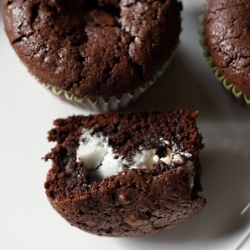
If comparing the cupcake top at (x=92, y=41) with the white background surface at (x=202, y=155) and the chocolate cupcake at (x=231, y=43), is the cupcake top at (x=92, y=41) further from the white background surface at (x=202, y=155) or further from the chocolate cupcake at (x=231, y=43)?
the white background surface at (x=202, y=155)

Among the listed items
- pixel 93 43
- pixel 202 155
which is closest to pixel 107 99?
pixel 93 43

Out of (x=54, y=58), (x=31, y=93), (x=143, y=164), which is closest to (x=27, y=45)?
(x=54, y=58)

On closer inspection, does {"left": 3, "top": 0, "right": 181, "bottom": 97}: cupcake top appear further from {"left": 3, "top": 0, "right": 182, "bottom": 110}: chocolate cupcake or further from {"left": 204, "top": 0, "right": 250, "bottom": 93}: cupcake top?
{"left": 204, "top": 0, "right": 250, "bottom": 93}: cupcake top

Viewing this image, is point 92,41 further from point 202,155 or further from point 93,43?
point 202,155

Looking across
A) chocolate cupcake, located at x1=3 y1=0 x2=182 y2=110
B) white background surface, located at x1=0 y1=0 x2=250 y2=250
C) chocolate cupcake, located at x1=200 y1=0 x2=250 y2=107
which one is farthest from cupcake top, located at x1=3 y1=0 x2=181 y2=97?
white background surface, located at x1=0 y1=0 x2=250 y2=250

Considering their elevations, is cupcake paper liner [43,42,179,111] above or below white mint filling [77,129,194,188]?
above

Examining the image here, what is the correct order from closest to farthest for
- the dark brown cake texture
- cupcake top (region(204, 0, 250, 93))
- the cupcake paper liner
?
the dark brown cake texture → cupcake top (region(204, 0, 250, 93)) → the cupcake paper liner

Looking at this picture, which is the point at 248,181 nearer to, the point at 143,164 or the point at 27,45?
the point at 143,164

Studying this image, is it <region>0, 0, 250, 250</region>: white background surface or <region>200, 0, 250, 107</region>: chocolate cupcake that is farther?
<region>0, 0, 250, 250</region>: white background surface
